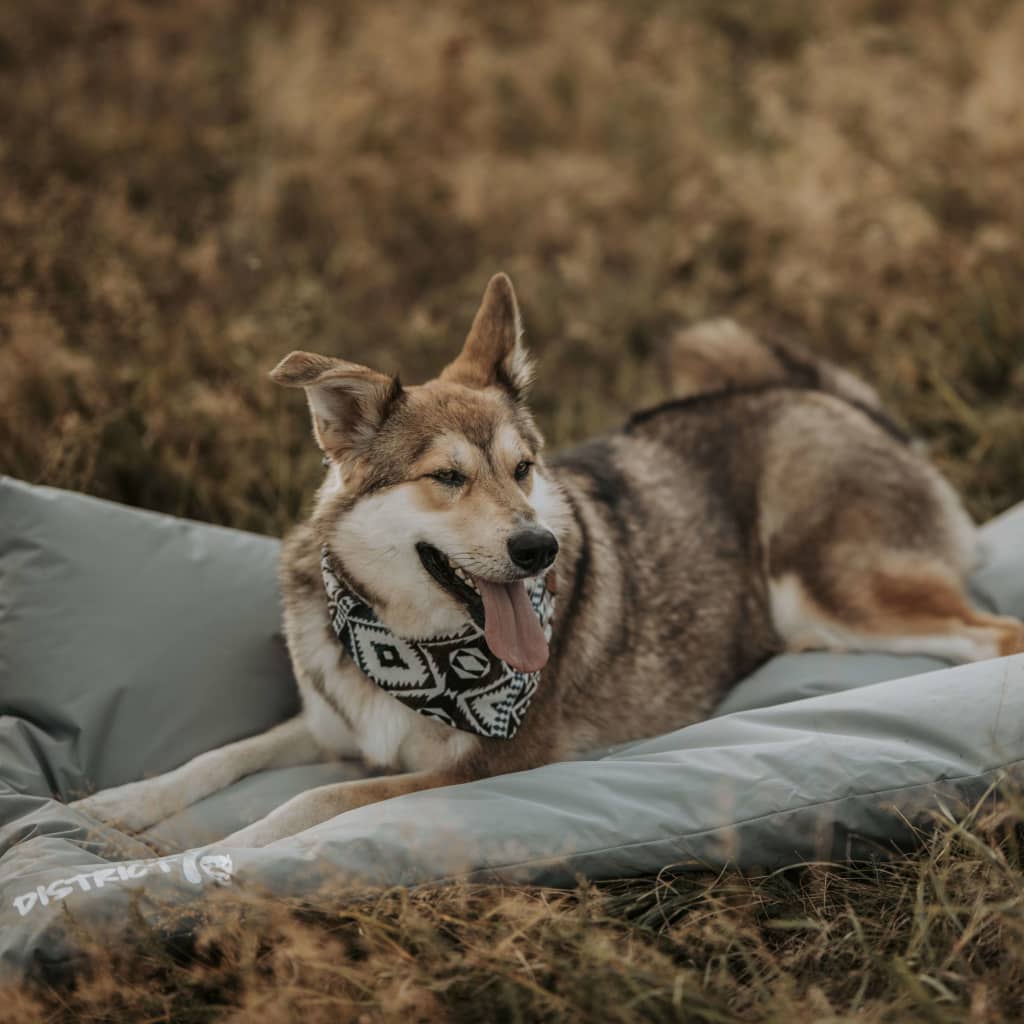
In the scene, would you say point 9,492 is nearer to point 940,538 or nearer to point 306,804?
point 306,804

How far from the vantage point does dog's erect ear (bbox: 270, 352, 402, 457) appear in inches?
104

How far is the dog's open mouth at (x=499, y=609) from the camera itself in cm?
270

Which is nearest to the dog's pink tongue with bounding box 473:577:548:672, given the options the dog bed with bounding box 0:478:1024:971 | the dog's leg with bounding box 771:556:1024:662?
the dog bed with bounding box 0:478:1024:971

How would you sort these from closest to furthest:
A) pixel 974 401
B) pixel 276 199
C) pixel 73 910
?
pixel 73 910
pixel 974 401
pixel 276 199

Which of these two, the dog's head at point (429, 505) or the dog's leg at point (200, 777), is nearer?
the dog's head at point (429, 505)

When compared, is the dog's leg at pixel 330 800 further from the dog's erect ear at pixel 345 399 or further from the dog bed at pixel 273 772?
the dog's erect ear at pixel 345 399

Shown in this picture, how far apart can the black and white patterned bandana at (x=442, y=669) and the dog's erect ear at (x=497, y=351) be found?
663mm

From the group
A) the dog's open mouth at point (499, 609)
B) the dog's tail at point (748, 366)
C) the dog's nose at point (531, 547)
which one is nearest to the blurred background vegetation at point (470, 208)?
the dog's tail at point (748, 366)

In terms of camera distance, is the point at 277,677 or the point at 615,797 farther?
the point at 277,677

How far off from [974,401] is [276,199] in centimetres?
403

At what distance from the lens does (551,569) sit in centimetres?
292

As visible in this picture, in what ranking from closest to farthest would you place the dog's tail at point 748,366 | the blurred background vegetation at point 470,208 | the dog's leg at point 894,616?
the dog's leg at point 894,616
the dog's tail at point 748,366
the blurred background vegetation at point 470,208

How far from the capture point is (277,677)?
3375 millimetres

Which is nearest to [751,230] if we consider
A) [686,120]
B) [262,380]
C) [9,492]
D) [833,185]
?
[833,185]
